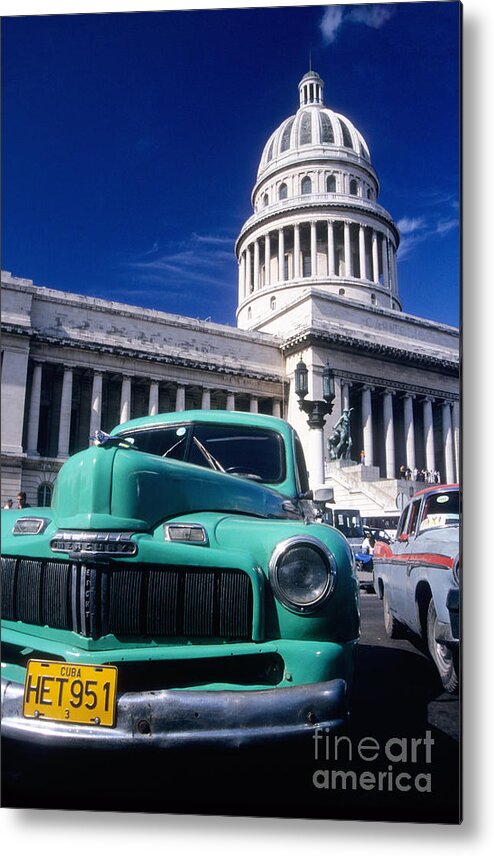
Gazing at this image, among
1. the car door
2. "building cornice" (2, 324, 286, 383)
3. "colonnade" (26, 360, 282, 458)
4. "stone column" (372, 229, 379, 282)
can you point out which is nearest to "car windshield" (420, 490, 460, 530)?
the car door

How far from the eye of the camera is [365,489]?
7016 mm

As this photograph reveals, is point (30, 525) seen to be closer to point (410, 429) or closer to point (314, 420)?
point (314, 420)

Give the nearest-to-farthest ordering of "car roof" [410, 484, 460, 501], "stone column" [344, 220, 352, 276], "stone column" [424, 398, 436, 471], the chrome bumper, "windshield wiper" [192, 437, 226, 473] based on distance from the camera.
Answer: the chrome bumper, "windshield wiper" [192, 437, 226, 473], "car roof" [410, 484, 460, 501], "stone column" [424, 398, 436, 471], "stone column" [344, 220, 352, 276]

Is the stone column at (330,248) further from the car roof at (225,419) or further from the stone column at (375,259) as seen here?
the car roof at (225,419)

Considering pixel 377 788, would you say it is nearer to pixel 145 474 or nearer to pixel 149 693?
pixel 149 693

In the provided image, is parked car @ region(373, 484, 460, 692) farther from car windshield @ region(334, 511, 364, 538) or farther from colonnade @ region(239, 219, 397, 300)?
colonnade @ region(239, 219, 397, 300)

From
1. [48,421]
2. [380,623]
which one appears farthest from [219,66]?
[380,623]

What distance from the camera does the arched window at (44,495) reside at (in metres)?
4.83

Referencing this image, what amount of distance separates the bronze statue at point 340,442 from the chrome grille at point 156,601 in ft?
15.2

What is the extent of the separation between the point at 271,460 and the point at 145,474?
1.41 metres

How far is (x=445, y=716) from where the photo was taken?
4980 millimetres

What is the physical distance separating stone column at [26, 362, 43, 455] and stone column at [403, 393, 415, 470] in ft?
12.6

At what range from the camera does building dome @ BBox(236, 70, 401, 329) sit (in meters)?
7.48

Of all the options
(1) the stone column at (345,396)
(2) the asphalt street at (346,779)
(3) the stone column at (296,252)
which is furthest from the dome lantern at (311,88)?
(3) the stone column at (296,252)
